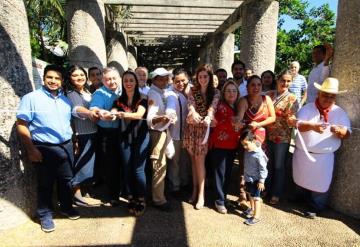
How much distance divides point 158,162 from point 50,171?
1246mm

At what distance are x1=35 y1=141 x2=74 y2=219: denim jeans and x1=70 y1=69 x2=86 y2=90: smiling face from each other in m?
0.76

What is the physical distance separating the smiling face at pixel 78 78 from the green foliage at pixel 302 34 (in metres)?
13.1

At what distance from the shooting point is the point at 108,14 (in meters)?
7.96

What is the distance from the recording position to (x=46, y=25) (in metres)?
→ 13.1

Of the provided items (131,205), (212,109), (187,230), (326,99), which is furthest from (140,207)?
(326,99)

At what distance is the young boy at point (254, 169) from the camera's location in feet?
11.9

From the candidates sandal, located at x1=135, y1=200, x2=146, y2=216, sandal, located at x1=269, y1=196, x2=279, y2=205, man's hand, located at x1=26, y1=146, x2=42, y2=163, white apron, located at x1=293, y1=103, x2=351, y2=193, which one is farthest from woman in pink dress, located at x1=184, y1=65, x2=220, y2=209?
man's hand, located at x1=26, y1=146, x2=42, y2=163

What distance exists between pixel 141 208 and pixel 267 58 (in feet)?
13.1

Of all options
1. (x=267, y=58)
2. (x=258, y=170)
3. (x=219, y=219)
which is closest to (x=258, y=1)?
(x=267, y=58)

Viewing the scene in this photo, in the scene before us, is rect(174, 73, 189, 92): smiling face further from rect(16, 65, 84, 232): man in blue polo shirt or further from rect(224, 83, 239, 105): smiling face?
rect(16, 65, 84, 232): man in blue polo shirt

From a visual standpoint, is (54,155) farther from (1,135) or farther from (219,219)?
(219,219)

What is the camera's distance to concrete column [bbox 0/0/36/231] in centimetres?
329

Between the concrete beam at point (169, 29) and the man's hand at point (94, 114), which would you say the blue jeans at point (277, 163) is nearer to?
the man's hand at point (94, 114)

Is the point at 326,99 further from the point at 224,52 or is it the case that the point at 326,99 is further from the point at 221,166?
the point at 224,52
